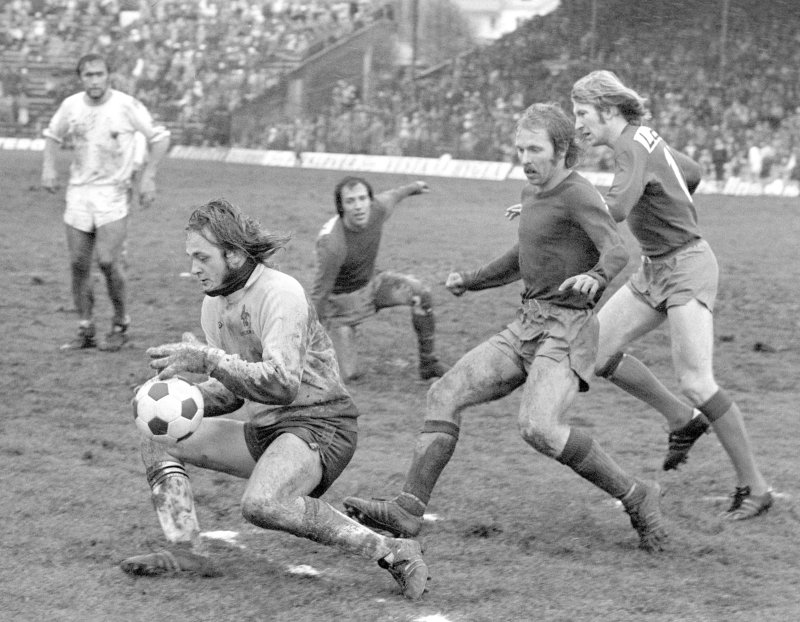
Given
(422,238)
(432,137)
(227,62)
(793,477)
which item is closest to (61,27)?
(227,62)

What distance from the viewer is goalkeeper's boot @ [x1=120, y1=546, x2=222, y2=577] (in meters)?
4.86

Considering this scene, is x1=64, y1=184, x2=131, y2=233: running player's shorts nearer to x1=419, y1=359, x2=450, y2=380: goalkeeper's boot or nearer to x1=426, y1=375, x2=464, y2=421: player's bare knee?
x1=419, y1=359, x2=450, y2=380: goalkeeper's boot

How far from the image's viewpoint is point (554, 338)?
5.41 metres

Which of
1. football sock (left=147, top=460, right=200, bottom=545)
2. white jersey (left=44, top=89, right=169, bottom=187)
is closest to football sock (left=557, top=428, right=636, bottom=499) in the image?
football sock (left=147, top=460, right=200, bottom=545)

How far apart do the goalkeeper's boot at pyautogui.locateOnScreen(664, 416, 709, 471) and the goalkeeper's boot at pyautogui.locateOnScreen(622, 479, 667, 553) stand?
3.28 feet

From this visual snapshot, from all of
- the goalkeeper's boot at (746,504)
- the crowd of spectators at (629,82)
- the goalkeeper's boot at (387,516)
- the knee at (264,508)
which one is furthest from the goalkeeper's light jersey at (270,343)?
the crowd of spectators at (629,82)

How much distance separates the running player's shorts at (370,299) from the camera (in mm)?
9047

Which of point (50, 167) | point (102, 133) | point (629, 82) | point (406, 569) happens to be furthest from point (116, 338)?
point (629, 82)

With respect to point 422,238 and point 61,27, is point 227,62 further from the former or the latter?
point 422,238

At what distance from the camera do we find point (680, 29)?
124 ft

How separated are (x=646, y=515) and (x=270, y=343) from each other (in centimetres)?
182

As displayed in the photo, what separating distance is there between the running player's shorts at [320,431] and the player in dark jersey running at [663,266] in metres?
1.60

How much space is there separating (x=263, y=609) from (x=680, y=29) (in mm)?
35627

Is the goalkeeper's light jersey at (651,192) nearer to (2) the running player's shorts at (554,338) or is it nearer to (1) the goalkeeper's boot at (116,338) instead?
(2) the running player's shorts at (554,338)
